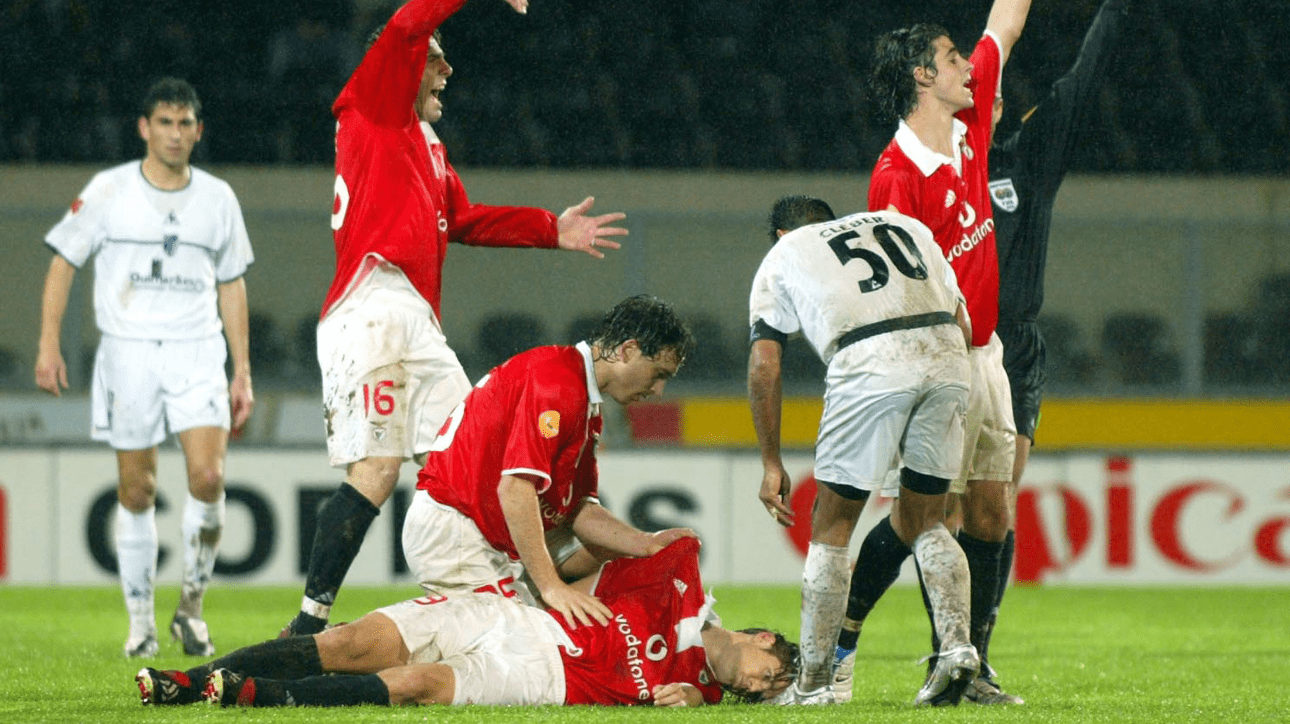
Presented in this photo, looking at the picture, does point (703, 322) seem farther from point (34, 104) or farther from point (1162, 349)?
point (34, 104)

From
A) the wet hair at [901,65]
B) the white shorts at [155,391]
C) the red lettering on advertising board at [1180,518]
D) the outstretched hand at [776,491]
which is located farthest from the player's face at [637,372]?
the red lettering on advertising board at [1180,518]

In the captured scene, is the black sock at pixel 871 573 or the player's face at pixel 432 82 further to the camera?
the player's face at pixel 432 82

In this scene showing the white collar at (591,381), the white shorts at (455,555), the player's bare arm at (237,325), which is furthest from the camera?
the player's bare arm at (237,325)

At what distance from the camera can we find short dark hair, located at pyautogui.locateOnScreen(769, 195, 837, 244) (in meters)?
5.10

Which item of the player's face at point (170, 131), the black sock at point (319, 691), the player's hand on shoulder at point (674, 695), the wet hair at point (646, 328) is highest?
the player's face at point (170, 131)

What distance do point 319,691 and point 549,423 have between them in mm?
940

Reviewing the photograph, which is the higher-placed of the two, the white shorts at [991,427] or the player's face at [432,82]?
the player's face at [432,82]

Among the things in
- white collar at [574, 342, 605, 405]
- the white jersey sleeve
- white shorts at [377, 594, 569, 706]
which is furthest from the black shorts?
the white jersey sleeve

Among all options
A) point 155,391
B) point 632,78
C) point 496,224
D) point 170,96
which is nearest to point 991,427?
point 496,224

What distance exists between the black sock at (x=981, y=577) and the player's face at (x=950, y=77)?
1.34m

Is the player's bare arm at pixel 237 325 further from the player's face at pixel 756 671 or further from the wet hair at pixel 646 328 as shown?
the player's face at pixel 756 671

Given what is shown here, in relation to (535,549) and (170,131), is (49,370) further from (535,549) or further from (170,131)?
(535,549)

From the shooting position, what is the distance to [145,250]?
683cm

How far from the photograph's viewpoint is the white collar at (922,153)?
199 inches
